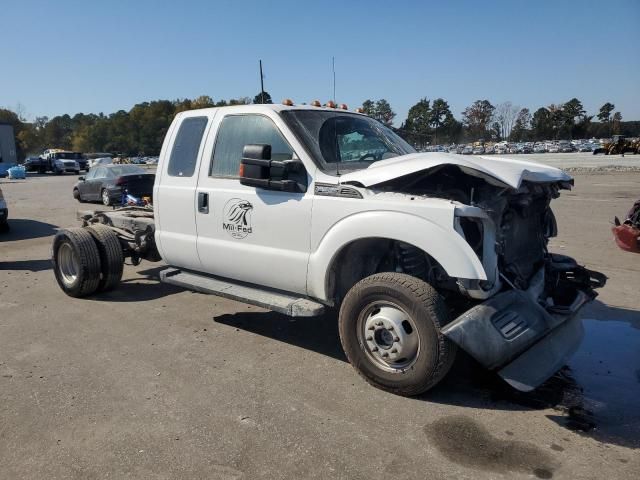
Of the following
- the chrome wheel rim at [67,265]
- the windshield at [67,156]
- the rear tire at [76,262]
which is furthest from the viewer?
the windshield at [67,156]

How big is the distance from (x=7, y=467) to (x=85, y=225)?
4.81m

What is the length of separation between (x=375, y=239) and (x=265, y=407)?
4.97 ft

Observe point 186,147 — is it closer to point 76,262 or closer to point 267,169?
point 267,169

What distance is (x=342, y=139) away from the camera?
488 centimetres

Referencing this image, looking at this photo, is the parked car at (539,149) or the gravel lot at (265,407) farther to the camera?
the parked car at (539,149)

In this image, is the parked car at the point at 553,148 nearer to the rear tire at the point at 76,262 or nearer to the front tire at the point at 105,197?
the front tire at the point at 105,197

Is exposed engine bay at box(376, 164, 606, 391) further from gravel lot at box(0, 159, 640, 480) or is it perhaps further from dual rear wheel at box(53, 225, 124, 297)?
dual rear wheel at box(53, 225, 124, 297)

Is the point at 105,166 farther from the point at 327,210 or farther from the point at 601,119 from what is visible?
the point at 601,119

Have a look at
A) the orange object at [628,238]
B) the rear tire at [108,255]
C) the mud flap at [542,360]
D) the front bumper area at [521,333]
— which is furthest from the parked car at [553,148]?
the mud flap at [542,360]

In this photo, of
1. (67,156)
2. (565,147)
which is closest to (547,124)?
(565,147)

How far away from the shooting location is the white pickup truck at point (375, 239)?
3.68 metres

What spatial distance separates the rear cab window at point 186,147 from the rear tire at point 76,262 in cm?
162

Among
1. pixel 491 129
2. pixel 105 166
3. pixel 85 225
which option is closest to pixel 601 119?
pixel 491 129

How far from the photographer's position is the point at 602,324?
5.50 meters
